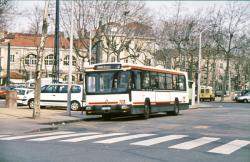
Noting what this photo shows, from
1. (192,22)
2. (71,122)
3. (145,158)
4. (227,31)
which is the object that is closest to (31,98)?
(71,122)

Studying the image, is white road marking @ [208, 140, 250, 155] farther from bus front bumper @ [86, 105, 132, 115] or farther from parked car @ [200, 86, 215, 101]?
parked car @ [200, 86, 215, 101]

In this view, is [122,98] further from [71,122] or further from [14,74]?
[14,74]

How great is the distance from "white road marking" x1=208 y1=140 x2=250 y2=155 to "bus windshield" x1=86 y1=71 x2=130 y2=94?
990cm

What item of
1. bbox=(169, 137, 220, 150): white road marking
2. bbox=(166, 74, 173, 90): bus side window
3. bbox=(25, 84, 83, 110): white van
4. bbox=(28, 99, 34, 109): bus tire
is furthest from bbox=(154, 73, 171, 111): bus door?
bbox=(169, 137, 220, 150): white road marking

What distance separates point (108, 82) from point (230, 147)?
11.8 metres

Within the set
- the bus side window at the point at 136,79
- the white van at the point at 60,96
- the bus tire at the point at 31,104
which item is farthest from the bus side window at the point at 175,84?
the bus tire at the point at 31,104

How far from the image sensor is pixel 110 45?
53.1 metres

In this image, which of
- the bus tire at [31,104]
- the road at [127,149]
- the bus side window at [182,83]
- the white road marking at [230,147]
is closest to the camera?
the road at [127,149]

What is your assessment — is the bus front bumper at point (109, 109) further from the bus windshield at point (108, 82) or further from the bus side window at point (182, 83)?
the bus side window at point (182, 83)

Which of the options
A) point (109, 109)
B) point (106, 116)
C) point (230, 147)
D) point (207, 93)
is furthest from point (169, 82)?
point (207, 93)

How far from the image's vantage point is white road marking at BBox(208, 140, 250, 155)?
12558mm

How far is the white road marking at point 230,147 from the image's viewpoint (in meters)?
12.6

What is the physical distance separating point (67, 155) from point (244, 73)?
94053 millimetres

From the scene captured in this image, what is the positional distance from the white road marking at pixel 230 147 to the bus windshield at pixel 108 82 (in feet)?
32.5
